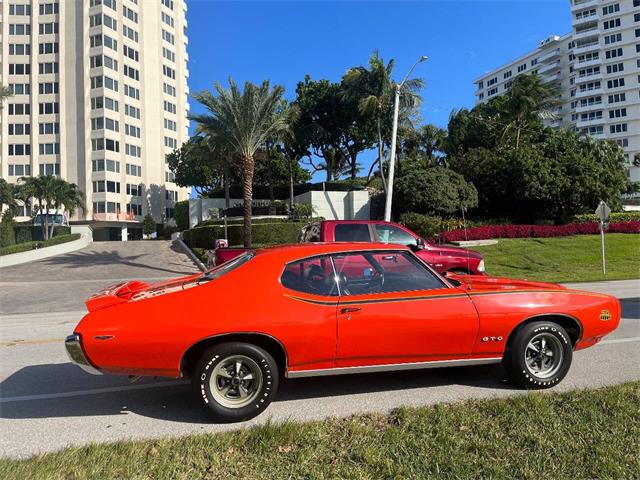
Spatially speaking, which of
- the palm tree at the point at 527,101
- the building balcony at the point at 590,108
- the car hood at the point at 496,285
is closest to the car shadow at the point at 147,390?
the car hood at the point at 496,285

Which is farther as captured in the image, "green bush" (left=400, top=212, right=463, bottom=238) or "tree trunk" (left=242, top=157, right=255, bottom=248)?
"green bush" (left=400, top=212, right=463, bottom=238)

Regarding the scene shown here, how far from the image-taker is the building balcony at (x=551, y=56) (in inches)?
3844

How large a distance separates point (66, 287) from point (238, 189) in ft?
112

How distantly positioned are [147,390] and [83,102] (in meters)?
67.9

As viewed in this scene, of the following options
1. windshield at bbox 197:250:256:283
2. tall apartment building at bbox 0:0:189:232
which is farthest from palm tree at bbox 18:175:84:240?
windshield at bbox 197:250:256:283

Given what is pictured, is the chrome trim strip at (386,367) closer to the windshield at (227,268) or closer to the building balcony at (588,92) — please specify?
the windshield at (227,268)

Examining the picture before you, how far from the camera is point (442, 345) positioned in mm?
4262

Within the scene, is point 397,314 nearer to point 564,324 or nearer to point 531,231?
point 564,324

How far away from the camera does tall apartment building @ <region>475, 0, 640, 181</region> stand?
8419 cm

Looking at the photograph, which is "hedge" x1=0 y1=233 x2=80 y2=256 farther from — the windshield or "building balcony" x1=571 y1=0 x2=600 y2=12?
"building balcony" x1=571 y1=0 x2=600 y2=12

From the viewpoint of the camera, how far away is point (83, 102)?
62500 millimetres

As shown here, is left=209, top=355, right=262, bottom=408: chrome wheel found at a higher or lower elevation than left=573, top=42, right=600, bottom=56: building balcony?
lower

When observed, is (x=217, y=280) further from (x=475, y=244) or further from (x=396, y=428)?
(x=475, y=244)

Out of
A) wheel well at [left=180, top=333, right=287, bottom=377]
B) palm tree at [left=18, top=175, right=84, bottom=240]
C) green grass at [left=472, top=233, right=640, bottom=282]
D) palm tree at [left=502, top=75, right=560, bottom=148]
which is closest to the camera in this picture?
wheel well at [left=180, top=333, right=287, bottom=377]
